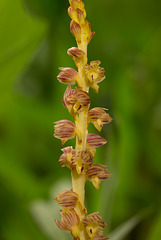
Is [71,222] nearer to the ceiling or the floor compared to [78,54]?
nearer to the floor

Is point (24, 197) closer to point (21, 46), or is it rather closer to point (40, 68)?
point (21, 46)

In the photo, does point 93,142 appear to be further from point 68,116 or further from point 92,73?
point 68,116

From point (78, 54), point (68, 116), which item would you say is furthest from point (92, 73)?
point (68, 116)

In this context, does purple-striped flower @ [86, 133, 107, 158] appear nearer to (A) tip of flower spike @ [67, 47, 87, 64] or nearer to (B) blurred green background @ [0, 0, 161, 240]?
(A) tip of flower spike @ [67, 47, 87, 64]

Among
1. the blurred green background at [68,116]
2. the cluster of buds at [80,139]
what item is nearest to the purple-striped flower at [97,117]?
the cluster of buds at [80,139]

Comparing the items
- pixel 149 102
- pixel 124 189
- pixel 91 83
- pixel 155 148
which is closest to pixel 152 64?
pixel 149 102

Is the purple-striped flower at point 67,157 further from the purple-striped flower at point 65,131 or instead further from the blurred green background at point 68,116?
the blurred green background at point 68,116
